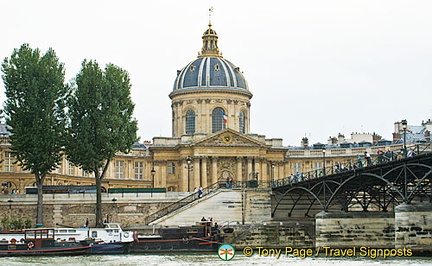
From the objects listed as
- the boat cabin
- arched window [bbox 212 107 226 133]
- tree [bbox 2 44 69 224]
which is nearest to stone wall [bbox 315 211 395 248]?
the boat cabin

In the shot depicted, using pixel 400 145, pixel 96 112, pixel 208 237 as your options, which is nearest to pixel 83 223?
pixel 96 112

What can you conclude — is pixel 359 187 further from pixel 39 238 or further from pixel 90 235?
pixel 39 238

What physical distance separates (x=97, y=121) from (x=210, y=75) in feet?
105

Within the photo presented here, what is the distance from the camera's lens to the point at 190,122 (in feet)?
315

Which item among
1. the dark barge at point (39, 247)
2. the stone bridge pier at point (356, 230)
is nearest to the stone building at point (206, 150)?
the stone bridge pier at point (356, 230)

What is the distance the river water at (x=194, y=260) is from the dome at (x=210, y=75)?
45034 mm

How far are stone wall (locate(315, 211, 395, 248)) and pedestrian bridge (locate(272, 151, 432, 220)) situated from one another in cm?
74

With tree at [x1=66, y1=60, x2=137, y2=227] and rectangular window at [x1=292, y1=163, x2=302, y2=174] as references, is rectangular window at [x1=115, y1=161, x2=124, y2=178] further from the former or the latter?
tree at [x1=66, y1=60, x2=137, y2=227]

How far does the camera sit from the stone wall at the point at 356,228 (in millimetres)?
55844

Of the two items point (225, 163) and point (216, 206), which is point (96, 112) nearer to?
point (216, 206)

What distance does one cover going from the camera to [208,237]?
56406mm

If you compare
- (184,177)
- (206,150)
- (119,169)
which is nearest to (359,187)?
(206,150)

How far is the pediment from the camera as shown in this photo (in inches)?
3410

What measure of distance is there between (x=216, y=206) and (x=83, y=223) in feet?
34.5
